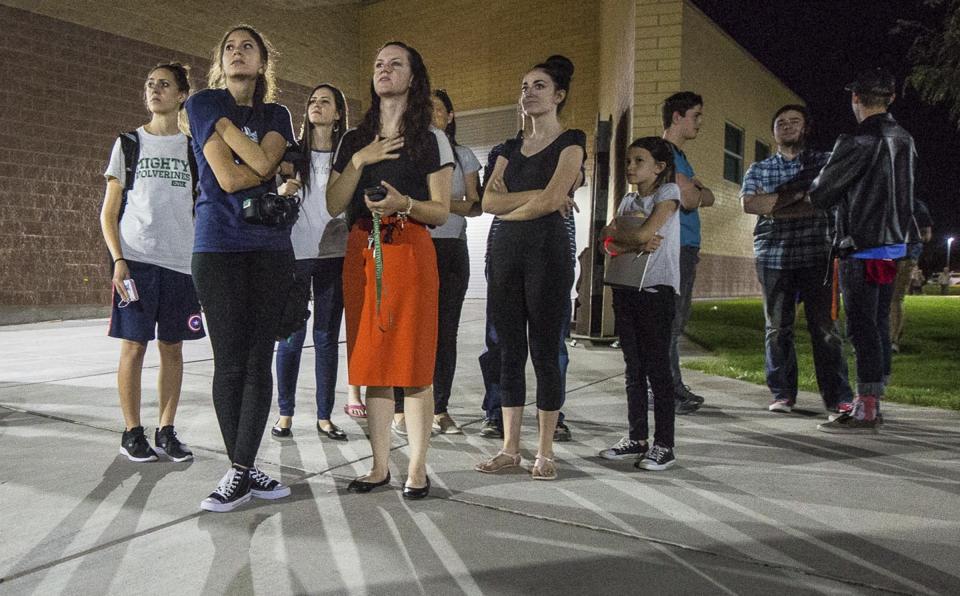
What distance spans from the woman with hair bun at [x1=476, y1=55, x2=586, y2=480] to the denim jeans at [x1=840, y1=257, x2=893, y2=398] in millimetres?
1953

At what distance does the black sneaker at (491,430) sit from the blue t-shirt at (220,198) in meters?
1.77

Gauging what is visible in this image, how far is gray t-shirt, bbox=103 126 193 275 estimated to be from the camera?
129 inches

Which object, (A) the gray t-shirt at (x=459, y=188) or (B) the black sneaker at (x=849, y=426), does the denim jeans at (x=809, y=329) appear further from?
(A) the gray t-shirt at (x=459, y=188)

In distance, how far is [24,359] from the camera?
6.58m

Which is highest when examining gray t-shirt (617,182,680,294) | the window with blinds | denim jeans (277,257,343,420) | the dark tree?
the dark tree

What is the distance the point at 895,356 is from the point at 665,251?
587cm

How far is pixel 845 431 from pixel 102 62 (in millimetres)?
11998

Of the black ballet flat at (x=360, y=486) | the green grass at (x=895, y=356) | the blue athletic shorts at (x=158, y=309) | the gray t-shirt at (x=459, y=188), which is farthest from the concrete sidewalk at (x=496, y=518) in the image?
the green grass at (x=895, y=356)

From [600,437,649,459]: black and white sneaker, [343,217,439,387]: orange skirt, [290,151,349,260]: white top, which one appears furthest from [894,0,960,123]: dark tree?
[343,217,439,387]: orange skirt

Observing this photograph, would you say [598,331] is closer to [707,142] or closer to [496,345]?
[496,345]

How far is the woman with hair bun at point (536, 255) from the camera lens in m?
3.12

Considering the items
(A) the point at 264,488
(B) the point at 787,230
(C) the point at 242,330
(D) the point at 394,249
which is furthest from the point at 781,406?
(C) the point at 242,330

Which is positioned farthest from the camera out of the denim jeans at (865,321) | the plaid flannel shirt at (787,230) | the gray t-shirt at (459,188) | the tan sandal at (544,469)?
the plaid flannel shirt at (787,230)

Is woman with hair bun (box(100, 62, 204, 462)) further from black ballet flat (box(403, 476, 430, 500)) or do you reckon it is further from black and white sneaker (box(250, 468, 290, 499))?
black ballet flat (box(403, 476, 430, 500))
